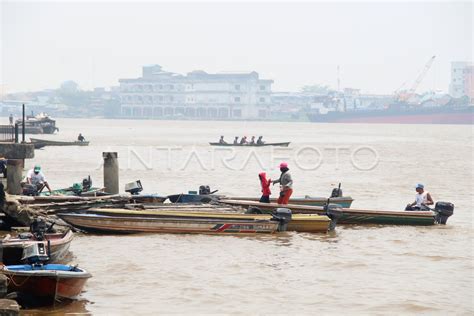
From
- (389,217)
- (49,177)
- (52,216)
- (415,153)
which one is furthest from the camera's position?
(415,153)

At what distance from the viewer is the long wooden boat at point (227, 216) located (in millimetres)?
21344

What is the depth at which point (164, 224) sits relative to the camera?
21.4 meters

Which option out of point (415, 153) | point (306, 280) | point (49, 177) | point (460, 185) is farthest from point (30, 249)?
point (415, 153)

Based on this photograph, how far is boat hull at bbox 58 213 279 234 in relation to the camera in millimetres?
20953

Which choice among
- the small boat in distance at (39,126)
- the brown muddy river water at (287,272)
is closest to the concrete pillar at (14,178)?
the brown muddy river water at (287,272)

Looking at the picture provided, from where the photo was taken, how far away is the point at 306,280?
57.6 ft

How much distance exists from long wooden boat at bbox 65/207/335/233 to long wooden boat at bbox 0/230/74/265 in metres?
4.75

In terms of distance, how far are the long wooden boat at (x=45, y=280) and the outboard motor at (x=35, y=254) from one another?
0.11m

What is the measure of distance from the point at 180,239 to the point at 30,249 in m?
7.13

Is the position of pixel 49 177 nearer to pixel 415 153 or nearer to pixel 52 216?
pixel 52 216

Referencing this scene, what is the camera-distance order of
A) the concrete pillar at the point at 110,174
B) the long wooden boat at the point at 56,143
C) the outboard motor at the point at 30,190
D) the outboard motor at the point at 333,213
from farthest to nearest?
the long wooden boat at the point at 56,143
the concrete pillar at the point at 110,174
the outboard motor at the point at 30,190
the outboard motor at the point at 333,213

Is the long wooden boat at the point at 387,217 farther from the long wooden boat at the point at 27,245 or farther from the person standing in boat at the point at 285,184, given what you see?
the long wooden boat at the point at 27,245

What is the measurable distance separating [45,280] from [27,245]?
954 millimetres

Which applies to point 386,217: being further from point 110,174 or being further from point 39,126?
point 39,126
